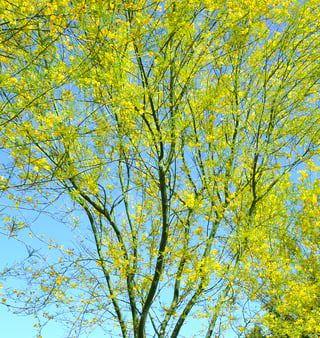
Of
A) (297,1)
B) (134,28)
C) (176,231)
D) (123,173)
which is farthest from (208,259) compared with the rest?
(297,1)

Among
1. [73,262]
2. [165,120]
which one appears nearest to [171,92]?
[165,120]

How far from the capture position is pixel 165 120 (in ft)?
19.2

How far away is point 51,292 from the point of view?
23.0ft

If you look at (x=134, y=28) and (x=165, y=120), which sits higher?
(x=134, y=28)

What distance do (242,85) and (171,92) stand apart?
2.34 meters

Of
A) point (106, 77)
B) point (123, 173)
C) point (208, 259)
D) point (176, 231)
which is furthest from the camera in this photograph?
point (123, 173)

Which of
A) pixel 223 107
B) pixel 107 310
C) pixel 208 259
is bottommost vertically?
pixel 107 310

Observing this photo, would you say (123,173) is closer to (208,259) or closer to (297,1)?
(208,259)

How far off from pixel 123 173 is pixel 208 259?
2712 millimetres

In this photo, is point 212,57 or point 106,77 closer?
point 106,77

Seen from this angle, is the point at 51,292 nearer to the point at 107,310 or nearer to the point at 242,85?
the point at 107,310

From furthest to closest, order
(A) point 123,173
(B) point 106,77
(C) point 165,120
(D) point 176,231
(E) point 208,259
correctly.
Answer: (A) point 123,173
(D) point 176,231
(E) point 208,259
(C) point 165,120
(B) point 106,77

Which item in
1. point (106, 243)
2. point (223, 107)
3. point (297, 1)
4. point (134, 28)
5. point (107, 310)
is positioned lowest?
point (107, 310)

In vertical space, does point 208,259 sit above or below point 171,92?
below
